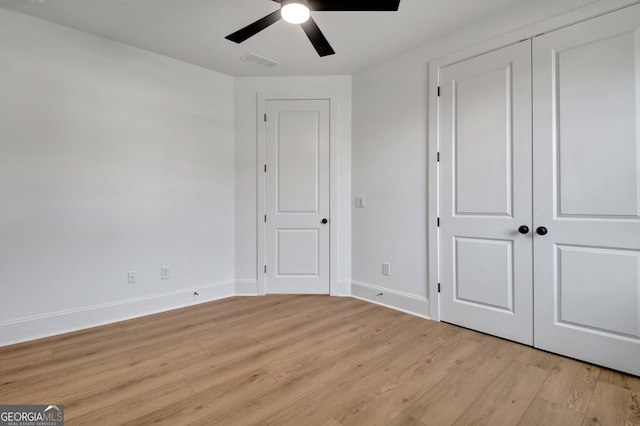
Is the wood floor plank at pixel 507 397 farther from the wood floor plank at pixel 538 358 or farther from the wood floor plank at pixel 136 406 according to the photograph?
the wood floor plank at pixel 136 406

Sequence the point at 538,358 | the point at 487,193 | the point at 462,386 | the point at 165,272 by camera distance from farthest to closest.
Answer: the point at 165,272 < the point at 487,193 < the point at 538,358 < the point at 462,386

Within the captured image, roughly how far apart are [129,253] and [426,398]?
2.90 meters

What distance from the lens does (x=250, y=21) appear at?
8.45ft

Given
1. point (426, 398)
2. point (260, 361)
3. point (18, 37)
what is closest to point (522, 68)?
point (426, 398)

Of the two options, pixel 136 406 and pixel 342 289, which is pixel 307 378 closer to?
pixel 136 406

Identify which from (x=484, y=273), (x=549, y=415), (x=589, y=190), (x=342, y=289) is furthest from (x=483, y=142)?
(x=342, y=289)

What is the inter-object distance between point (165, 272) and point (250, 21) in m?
2.63

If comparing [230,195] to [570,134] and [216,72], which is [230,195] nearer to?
[216,72]

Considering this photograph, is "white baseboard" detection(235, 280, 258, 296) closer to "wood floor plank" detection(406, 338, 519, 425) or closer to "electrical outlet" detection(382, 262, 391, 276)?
"electrical outlet" detection(382, 262, 391, 276)

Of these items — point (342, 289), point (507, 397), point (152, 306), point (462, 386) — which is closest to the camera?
point (507, 397)

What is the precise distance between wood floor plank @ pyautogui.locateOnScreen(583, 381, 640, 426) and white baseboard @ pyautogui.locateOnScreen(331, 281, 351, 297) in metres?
2.29

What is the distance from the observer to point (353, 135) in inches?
143

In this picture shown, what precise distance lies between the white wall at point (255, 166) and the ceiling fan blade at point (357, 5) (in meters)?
1.83

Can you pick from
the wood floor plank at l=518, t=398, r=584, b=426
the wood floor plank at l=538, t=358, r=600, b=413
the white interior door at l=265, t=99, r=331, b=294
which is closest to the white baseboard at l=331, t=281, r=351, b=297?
the white interior door at l=265, t=99, r=331, b=294
